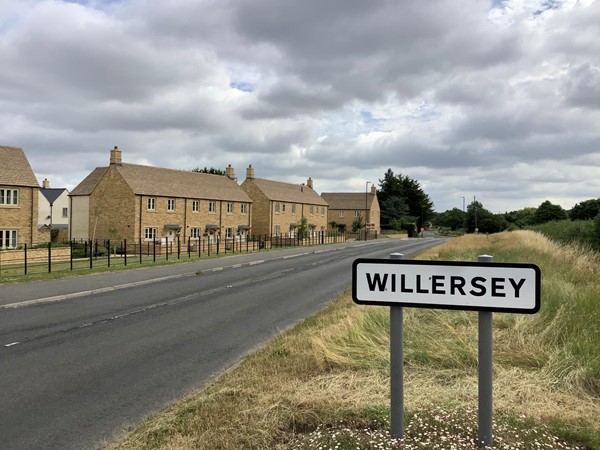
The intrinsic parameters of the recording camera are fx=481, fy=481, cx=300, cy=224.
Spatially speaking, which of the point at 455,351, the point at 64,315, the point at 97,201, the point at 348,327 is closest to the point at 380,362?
the point at 455,351

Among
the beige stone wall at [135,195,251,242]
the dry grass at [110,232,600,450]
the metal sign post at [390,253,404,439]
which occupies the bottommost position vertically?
the dry grass at [110,232,600,450]

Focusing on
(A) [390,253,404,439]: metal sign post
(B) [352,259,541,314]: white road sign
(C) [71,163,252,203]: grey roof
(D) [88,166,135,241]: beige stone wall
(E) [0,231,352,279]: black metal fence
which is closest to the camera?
(B) [352,259,541,314]: white road sign

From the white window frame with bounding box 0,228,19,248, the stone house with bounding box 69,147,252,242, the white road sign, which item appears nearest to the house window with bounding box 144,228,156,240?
the stone house with bounding box 69,147,252,242

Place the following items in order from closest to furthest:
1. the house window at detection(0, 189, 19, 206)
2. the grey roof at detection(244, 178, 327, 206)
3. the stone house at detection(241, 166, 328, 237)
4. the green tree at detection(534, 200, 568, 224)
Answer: the house window at detection(0, 189, 19, 206), the stone house at detection(241, 166, 328, 237), the grey roof at detection(244, 178, 327, 206), the green tree at detection(534, 200, 568, 224)

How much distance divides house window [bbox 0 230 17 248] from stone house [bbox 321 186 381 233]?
208 feet

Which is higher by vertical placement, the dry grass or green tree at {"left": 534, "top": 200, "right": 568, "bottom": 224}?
green tree at {"left": 534, "top": 200, "right": 568, "bottom": 224}

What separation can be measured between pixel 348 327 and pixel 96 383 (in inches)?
136

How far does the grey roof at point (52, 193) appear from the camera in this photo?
6619 cm

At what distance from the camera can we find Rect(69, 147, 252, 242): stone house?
41.4 metres

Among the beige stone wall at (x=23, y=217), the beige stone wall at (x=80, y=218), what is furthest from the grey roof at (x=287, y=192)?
the beige stone wall at (x=23, y=217)

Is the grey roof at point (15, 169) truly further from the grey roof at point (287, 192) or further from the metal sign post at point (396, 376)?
the metal sign post at point (396, 376)

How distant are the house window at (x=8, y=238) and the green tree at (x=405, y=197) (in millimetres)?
85202

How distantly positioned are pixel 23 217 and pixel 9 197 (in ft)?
5.46

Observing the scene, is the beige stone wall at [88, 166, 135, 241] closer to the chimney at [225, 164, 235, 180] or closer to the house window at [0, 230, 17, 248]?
the house window at [0, 230, 17, 248]
